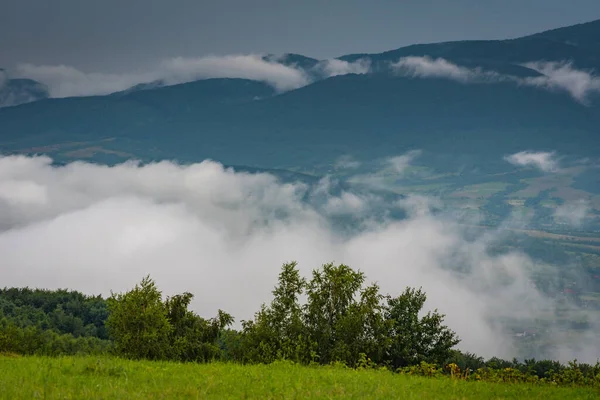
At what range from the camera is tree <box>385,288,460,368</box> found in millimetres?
40438

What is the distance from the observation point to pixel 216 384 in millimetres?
17219

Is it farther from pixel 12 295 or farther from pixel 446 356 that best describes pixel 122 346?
pixel 12 295

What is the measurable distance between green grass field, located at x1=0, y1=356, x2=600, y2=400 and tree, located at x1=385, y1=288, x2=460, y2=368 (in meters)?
19.4

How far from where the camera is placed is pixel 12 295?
149750 mm

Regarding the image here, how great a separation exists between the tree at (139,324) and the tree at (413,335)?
1418 centimetres

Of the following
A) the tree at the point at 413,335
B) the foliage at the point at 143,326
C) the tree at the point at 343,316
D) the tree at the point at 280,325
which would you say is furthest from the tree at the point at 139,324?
the tree at the point at 413,335

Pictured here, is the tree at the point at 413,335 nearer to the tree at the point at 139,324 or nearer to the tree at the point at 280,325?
the tree at the point at 280,325

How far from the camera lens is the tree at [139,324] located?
3488 cm

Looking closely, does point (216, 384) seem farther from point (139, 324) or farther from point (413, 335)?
point (413, 335)

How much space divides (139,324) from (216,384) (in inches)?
785

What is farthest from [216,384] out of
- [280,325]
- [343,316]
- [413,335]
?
[413,335]

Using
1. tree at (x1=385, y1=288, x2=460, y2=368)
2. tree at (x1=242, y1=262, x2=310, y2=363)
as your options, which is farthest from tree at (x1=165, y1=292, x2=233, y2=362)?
tree at (x1=385, y1=288, x2=460, y2=368)

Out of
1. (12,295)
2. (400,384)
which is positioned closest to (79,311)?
(12,295)

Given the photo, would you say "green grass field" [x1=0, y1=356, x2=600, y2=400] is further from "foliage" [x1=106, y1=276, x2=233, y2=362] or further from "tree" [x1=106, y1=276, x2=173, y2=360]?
"tree" [x1=106, y1=276, x2=173, y2=360]
